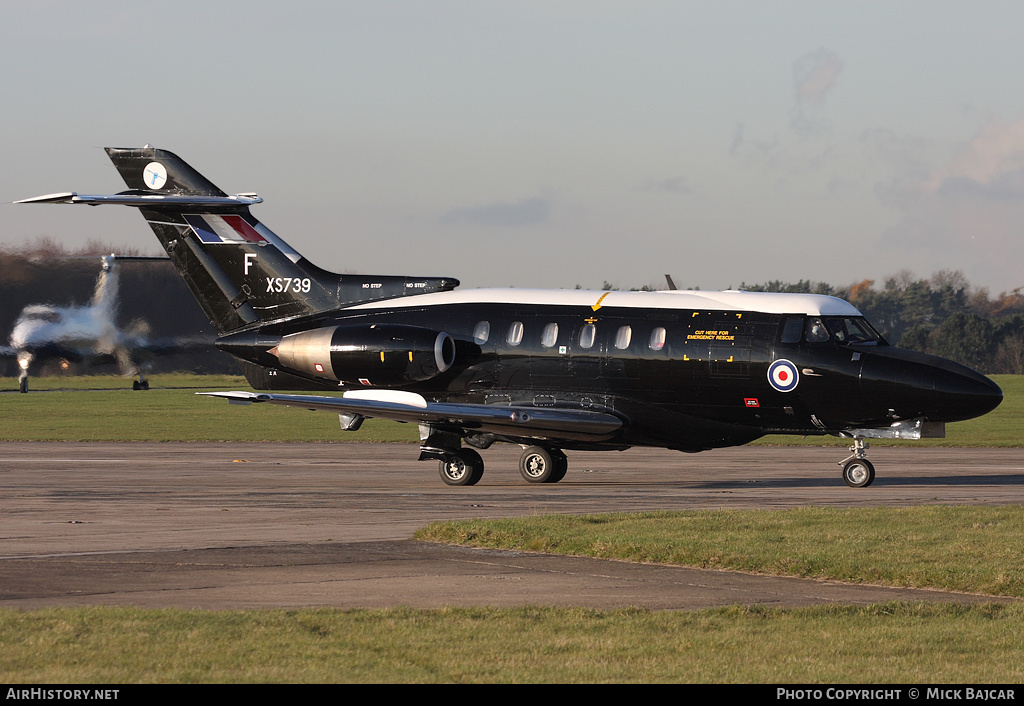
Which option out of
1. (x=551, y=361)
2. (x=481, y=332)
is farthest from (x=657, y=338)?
(x=481, y=332)

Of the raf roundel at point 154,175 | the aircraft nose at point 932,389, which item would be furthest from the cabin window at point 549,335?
the raf roundel at point 154,175

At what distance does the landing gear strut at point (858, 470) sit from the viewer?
25.7 m

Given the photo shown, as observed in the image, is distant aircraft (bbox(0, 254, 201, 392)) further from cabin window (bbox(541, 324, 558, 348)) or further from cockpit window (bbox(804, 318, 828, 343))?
cockpit window (bbox(804, 318, 828, 343))

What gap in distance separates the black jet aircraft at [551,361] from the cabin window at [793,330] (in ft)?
0.08

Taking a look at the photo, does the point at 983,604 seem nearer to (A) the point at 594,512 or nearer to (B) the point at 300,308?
(A) the point at 594,512

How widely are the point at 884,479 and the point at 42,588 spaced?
64.3ft

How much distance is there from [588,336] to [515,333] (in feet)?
5.35

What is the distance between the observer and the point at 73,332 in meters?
44.8

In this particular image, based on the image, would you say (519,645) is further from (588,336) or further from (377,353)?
(377,353)

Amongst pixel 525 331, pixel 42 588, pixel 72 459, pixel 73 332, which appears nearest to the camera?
pixel 42 588

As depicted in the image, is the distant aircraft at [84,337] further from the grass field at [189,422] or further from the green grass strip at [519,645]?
the green grass strip at [519,645]

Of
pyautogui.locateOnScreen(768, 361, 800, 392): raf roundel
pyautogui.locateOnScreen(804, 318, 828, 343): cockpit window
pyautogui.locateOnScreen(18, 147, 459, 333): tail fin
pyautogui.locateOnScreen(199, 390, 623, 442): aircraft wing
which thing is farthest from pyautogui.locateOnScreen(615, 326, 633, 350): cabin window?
pyautogui.locateOnScreen(18, 147, 459, 333): tail fin

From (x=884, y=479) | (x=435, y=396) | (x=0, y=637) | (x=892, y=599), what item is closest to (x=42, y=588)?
(x=0, y=637)

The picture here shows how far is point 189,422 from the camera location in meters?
54.1
